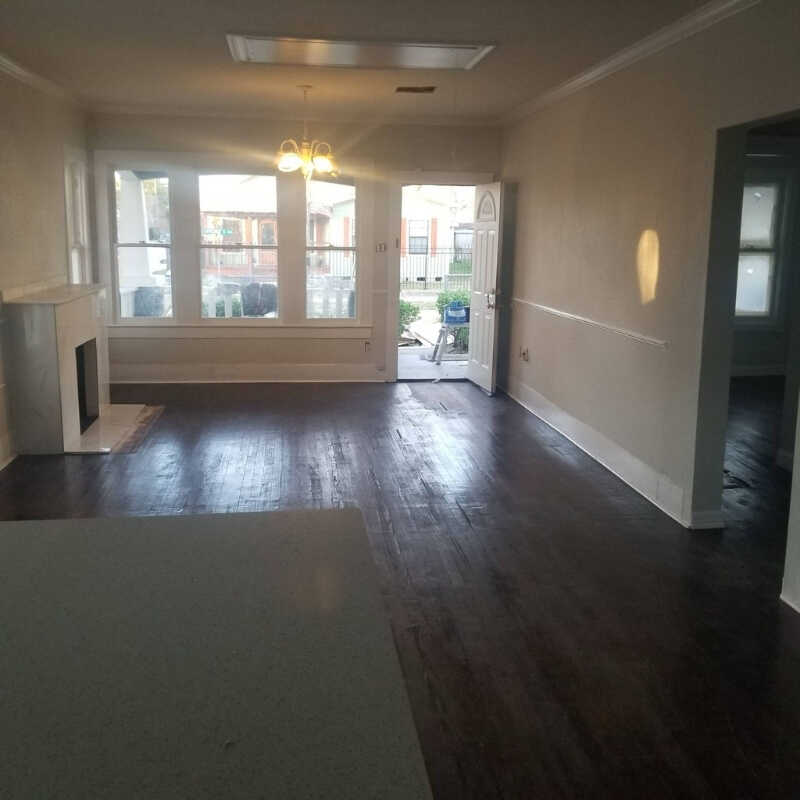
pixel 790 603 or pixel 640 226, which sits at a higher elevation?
pixel 640 226

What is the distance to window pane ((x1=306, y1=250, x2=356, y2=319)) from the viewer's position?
336 inches

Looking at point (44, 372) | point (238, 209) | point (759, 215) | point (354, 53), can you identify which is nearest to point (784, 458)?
point (354, 53)

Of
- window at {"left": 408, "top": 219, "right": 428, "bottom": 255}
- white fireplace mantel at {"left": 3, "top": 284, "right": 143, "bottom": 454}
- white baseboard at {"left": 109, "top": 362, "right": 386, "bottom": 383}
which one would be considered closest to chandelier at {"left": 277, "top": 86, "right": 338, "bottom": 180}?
white fireplace mantel at {"left": 3, "top": 284, "right": 143, "bottom": 454}

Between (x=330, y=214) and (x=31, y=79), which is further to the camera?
(x=330, y=214)

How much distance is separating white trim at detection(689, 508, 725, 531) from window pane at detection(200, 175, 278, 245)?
17.4 ft

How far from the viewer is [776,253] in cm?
929

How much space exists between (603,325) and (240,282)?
4.13 m

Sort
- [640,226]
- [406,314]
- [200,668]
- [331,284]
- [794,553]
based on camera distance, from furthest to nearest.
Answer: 1. [406,314]
2. [331,284]
3. [640,226]
4. [794,553]
5. [200,668]

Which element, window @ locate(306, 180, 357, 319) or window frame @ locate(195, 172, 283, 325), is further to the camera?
window @ locate(306, 180, 357, 319)

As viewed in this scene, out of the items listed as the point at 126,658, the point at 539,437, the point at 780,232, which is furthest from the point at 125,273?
the point at 126,658

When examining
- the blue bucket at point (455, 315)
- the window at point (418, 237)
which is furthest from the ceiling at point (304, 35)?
the window at point (418, 237)

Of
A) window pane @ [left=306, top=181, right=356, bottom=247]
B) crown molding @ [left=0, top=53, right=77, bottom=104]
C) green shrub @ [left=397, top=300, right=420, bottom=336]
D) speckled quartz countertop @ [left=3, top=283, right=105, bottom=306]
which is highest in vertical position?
crown molding @ [left=0, top=53, right=77, bottom=104]

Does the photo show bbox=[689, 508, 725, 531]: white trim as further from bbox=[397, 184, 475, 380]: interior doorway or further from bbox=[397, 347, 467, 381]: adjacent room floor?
bbox=[397, 184, 475, 380]: interior doorway

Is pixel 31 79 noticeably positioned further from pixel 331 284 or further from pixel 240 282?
pixel 331 284
